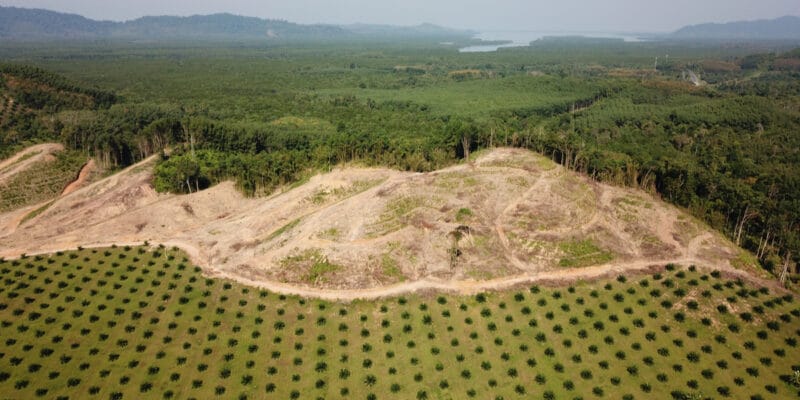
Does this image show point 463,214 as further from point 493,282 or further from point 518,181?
point 518,181

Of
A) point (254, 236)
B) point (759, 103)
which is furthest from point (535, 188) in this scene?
point (759, 103)

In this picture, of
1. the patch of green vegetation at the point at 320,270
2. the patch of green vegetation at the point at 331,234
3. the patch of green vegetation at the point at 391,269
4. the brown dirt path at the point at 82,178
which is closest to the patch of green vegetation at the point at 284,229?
the patch of green vegetation at the point at 331,234

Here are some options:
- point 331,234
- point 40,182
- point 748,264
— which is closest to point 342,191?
point 331,234

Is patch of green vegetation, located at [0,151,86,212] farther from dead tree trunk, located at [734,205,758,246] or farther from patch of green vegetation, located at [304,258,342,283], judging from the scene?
dead tree trunk, located at [734,205,758,246]

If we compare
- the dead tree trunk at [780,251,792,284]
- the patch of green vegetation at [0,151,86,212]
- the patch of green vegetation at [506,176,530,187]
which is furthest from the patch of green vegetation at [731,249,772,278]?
the patch of green vegetation at [0,151,86,212]

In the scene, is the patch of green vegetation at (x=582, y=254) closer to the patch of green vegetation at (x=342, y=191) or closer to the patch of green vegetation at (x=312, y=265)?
the patch of green vegetation at (x=312, y=265)
